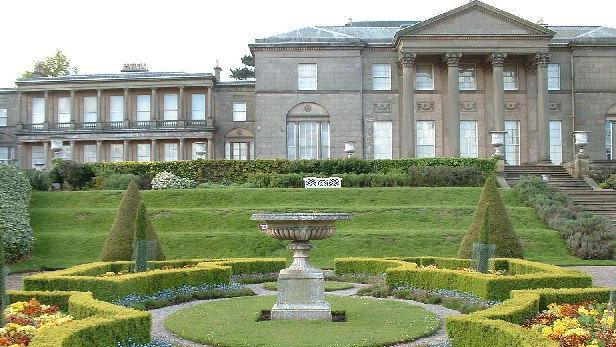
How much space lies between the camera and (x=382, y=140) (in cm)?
4128

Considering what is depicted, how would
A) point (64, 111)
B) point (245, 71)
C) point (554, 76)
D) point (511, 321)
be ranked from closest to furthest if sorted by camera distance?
1. point (511, 321)
2. point (554, 76)
3. point (64, 111)
4. point (245, 71)

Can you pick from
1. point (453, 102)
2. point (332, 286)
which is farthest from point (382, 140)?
point (332, 286)

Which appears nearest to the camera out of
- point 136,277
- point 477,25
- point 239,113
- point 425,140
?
point 136,277

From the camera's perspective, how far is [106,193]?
104 ft

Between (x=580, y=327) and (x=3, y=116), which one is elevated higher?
(x=3, y=116)

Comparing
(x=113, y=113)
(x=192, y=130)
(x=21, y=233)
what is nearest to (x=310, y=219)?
(x=21, y=233)

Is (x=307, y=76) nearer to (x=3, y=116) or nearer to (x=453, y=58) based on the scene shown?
(x=453, y=58)

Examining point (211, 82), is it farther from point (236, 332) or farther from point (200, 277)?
point (236, 332)

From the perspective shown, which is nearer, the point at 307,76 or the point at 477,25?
the point at 477,25

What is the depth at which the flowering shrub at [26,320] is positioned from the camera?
32.6 ft

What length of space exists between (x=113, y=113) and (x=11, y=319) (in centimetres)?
3743

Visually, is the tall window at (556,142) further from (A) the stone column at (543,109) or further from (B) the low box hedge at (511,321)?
(B) the low box hedge at (511,321)

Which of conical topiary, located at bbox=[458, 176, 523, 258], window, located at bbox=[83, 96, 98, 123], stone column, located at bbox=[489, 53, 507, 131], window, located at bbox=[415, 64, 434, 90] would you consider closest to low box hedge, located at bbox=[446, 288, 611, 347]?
conical topiary, located at bbox=[458, 176, 523, 258]

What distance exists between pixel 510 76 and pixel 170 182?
20.1 meters
